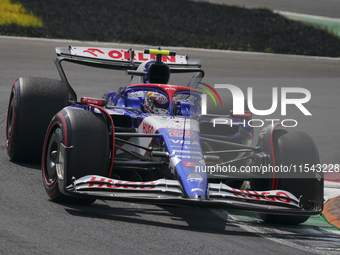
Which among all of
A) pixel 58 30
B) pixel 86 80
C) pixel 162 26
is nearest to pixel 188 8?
pixel 162 26

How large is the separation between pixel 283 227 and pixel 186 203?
4.44 ft

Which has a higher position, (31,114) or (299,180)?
(31,114)

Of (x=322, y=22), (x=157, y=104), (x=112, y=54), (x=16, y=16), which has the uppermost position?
(x=322, y=22)

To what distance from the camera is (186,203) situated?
14.2 feet

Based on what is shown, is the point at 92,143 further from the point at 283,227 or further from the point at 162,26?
the point at 162,26

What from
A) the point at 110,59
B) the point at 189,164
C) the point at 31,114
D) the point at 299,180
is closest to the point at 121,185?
the point at 189,164

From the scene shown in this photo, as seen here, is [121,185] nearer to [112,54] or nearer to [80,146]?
[80,146]

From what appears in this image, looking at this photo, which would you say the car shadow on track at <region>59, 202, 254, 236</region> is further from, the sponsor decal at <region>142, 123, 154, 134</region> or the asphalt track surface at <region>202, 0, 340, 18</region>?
the asphalt track surface at <region>202, 0, 340, 18</region>

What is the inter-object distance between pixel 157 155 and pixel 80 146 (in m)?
0.75

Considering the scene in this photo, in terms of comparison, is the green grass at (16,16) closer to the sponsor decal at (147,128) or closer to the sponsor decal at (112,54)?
the sponsor decal at (112,54)

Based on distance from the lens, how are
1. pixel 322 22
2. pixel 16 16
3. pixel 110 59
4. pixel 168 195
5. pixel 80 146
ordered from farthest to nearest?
1. pixel 322 22
2. pixel 16 16
3. pixel 110 59
4. pixel 80 146
5. pixel 168 195

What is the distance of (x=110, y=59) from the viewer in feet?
26.8

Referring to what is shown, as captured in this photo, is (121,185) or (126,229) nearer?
(126,229)

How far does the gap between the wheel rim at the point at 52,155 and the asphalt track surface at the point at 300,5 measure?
17.5 meters
